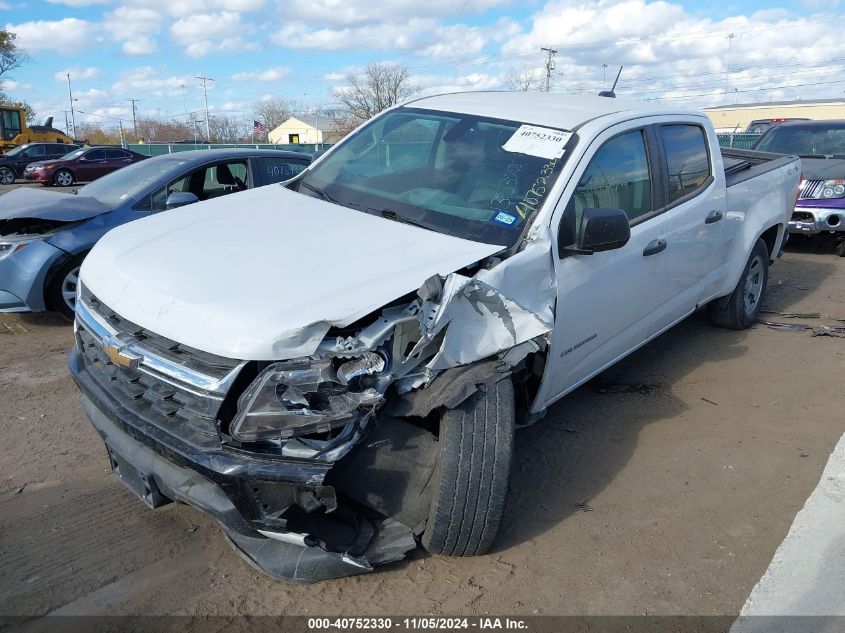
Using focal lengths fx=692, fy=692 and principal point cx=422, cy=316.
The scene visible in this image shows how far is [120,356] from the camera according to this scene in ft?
9.04

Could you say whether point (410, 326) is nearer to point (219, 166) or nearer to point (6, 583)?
point (6, 583)

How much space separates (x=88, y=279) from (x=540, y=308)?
6.85 feet

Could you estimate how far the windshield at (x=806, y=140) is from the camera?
10055 millimetres

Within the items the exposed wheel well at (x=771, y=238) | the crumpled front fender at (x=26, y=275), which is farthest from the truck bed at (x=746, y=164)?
the crumpled front fender at (x=26, y=275)

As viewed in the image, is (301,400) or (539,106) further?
(539,106)

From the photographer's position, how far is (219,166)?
6.66 metres

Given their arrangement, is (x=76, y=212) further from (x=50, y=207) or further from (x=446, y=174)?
(x=446, y=174)

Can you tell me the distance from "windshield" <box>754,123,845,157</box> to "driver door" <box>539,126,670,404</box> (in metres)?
7.20

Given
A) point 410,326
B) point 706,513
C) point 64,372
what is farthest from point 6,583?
point 706,513

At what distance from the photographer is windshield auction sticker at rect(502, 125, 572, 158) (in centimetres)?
357

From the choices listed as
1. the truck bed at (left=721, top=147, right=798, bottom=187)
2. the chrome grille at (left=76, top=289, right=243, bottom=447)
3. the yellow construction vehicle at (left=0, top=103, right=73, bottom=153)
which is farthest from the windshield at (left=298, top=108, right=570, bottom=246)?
the yellow construction vehicle at (left=0, top=103, right=73, bottom=153)

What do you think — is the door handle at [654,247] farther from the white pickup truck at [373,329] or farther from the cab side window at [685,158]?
the cab side window at [685,158]

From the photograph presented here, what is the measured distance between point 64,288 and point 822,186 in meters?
8.87

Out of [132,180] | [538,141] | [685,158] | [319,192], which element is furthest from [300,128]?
[538,141]
